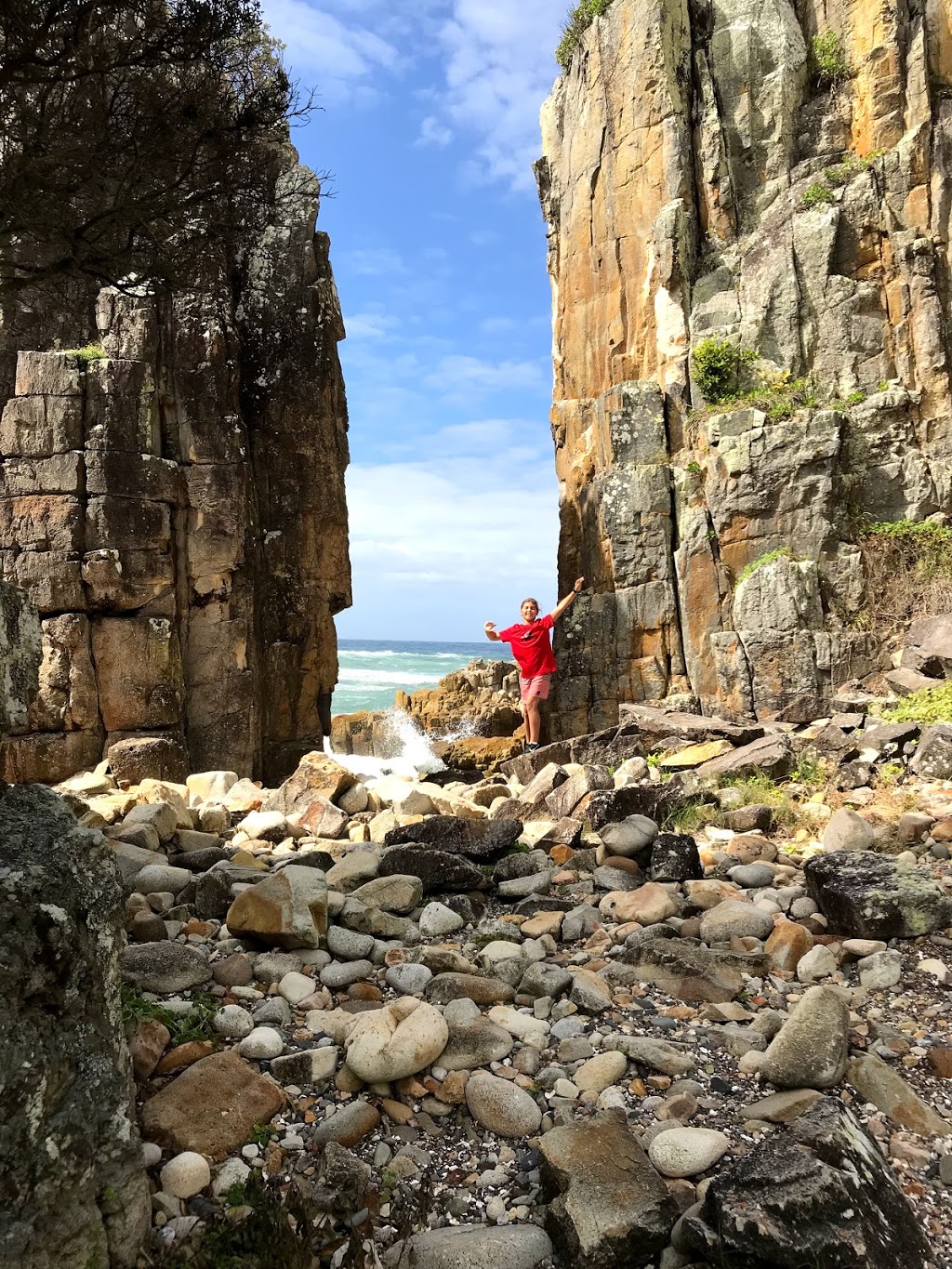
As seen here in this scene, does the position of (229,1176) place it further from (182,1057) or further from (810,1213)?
(810,1213)

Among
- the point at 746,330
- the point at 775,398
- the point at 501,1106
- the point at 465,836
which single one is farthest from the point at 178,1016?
the point at 746,330

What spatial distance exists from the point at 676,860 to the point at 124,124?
5.34 meters

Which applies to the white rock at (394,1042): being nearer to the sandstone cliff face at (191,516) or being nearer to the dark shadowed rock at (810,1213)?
the dark shadowed rock at (810,1213)

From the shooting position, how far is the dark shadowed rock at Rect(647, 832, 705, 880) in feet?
15.5

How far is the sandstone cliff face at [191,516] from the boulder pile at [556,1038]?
6.88 metres

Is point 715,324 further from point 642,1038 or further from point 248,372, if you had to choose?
point 642,1038

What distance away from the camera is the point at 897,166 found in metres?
12.7

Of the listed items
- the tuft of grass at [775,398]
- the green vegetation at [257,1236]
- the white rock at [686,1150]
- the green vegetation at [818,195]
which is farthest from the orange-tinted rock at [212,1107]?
the green vegetation at [818,195]

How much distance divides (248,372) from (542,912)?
11910 millimetres

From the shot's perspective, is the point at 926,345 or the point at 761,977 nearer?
the point at 761,977

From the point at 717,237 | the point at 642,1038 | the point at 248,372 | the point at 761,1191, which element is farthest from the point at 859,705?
the point at 248,372

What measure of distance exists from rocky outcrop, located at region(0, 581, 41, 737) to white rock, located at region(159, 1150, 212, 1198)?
51.0 inches

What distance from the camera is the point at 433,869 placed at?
15.3 feet

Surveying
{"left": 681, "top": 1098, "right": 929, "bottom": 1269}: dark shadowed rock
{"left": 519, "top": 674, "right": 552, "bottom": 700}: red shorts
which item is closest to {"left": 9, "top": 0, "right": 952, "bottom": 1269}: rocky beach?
{"left": 681, "top": 1098, "right": 929, "bottom": 1269}: dark shadowed rock
